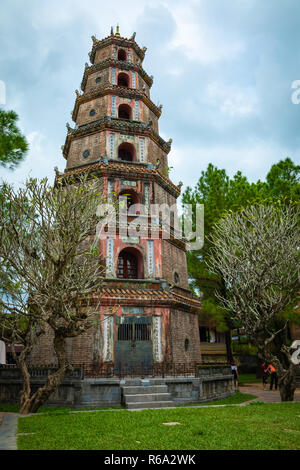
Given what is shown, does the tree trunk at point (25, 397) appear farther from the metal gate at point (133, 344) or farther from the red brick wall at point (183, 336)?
the red brick wall at point (183, 336)

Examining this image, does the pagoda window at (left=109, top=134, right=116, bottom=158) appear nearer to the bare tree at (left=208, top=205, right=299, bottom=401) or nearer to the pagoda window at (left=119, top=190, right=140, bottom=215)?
the pagoda window at (left=119, top=190, right=140, bottom=215)

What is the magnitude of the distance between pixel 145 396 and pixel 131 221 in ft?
28.2

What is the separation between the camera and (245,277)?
13719 mm

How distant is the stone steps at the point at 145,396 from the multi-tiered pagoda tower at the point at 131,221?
6.50 feet

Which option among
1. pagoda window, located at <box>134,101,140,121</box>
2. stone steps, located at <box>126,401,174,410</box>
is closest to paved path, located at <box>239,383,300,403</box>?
stone steps, located at <box>126,401,174,410</box>

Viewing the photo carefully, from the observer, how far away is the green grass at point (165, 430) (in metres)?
6.10

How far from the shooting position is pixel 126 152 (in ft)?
69.7

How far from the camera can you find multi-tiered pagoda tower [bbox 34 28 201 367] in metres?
Result: 15.1

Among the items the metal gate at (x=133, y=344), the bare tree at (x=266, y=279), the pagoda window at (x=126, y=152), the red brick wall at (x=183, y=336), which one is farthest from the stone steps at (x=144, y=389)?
the pagoda window at (x=126, y=152)

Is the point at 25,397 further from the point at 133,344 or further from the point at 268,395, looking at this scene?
the point at 268,395

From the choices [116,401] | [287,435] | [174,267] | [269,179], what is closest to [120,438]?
[287,435]

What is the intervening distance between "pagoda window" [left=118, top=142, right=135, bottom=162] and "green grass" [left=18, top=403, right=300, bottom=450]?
47.6 ft

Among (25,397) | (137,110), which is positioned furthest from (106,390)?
(137,110)
